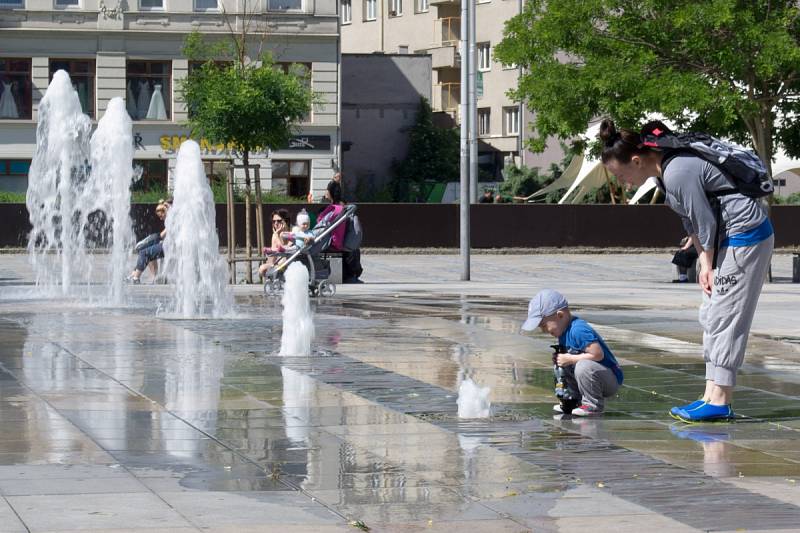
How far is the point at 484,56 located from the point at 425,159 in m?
11.6

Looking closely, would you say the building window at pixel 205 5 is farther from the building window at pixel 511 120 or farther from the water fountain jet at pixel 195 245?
the water fountain jet at pixel 195 245

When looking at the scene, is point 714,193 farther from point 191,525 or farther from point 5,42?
point 5,42

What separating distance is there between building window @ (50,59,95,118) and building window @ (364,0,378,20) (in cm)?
2875

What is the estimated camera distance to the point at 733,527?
5949 mm

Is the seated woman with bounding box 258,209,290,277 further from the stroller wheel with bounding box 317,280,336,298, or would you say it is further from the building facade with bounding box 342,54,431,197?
the building facade with bounding box 342,54,431,197

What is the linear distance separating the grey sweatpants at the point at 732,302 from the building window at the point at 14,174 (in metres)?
47.1

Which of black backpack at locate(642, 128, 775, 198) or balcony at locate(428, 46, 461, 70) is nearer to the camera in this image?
black backpack at locate(642, 128, 775, 198)

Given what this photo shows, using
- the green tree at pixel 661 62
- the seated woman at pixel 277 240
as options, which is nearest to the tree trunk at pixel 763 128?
the green tree at pixel 661 62

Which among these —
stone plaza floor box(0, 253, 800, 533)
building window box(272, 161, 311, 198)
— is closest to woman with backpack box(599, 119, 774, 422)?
stone plaza floor box(0, 253, 800, 533)

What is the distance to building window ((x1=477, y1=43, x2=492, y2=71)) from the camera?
238ft

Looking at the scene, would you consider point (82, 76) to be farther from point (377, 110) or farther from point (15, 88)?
point (377, 110)

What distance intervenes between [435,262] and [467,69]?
5579mm

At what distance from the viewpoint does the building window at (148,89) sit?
53.7 m

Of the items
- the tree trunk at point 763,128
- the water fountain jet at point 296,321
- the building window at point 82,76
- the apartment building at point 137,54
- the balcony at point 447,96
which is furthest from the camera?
the balcony at point 447,96
